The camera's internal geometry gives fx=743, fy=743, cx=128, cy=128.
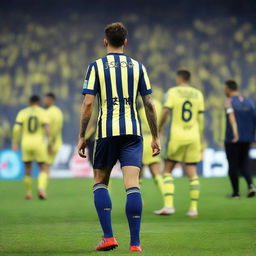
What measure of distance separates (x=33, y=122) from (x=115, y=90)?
315 inches

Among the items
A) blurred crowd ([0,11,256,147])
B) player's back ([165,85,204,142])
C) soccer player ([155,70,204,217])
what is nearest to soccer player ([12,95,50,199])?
soccer player ([155,70,204,217])

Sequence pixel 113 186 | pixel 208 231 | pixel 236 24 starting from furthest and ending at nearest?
pixel 236 24 < pixel 113 186 < pixel 208 231

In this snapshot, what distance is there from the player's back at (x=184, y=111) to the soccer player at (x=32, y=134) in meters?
4.15

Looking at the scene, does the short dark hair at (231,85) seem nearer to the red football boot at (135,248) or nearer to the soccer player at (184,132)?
the soccer player at (184,132)

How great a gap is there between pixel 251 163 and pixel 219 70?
4944mm

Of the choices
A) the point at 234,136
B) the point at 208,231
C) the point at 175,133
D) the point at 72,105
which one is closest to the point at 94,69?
the point at 208,231

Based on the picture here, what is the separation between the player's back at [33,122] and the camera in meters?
13.7

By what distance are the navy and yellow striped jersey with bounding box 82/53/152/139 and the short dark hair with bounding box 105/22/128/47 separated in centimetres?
10

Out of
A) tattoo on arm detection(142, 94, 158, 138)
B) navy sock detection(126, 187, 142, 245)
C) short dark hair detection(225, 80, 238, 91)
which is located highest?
short dark hair detection(225, 80, 238, 91)

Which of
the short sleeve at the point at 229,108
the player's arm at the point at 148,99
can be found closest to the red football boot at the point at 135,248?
the player's arm at the point at 148,99

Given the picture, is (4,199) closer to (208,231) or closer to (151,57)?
(208,231)

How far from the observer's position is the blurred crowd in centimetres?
2323

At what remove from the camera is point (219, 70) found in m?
24.1

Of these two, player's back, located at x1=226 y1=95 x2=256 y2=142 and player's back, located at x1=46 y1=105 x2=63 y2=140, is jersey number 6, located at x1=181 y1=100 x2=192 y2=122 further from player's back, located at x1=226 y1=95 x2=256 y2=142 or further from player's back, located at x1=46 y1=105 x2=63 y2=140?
player's back, located at x1=46 y1=105 x2=63 y2=140
